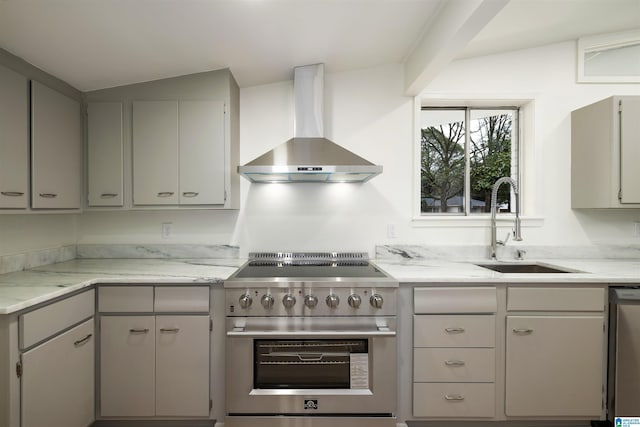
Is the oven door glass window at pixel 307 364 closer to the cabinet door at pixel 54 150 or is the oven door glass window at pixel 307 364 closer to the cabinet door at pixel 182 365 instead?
the cabinet door at pixel 182 365

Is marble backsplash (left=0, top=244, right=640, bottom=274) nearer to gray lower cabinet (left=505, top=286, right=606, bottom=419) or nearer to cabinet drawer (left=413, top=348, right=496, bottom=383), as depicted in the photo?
gray lower cabinet (left=505, top=286, right=606, bottom=419)

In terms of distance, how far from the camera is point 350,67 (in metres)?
2.54

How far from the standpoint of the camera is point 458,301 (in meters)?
1.90

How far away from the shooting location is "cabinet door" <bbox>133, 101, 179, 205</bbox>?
2.25 meters

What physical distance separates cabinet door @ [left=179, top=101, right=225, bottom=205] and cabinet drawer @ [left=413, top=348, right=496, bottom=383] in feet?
5.32

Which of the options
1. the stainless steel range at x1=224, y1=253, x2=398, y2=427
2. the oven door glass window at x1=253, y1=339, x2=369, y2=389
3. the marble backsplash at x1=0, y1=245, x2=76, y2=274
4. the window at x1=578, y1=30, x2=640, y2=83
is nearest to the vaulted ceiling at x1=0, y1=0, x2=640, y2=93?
the window at x1=578, y1=30, x2=640, y2=83

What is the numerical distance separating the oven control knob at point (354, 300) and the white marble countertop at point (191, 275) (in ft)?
0.85

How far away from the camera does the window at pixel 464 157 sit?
2.74m

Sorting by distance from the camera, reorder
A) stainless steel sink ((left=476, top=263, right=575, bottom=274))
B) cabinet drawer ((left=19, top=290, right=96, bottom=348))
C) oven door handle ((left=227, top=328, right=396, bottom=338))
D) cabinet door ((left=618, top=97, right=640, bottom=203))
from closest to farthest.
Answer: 1. cabinet drawer ((left=19, top=290, right=96, bottom=348))
2. oven door handle ((left=227, top=328, right=396, bottom=338))
3. cabinet door ((left=618, top=97, right=640, bottom=203))
4. stainless steel sink ((left=476, top=263, right=575, bottom=274))

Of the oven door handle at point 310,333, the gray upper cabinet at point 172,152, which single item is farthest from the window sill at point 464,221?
the gray upper cabinet at point 172,152

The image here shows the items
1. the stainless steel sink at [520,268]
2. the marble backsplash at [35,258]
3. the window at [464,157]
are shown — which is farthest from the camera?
the window at [464,157]

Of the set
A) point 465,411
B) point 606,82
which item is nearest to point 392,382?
point 465,411

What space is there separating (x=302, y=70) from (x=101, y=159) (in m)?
1.52

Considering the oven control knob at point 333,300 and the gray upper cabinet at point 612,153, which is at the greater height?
the gray upper cabinet at point 612,153
